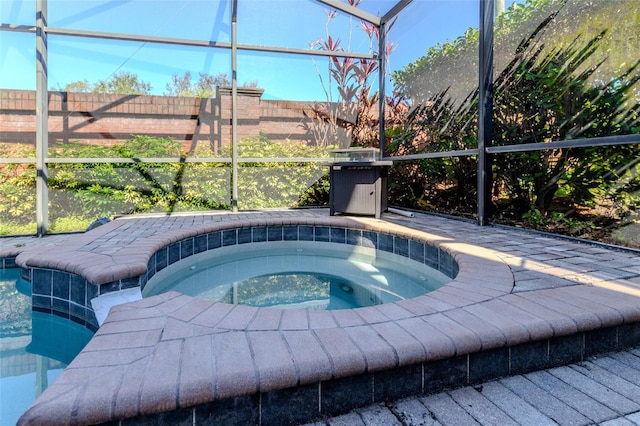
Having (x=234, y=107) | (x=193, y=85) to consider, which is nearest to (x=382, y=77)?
(x=234, y=107)

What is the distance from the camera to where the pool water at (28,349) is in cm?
159

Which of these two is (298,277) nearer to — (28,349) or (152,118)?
(28,349)

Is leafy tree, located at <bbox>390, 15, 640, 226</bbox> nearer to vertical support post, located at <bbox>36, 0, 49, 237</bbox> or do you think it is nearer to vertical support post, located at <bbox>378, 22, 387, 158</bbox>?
vertical support post, located at <bbox>378, 22, 387, 158</bbox>

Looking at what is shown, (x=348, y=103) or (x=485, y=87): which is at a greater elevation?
(x=348, y=103)

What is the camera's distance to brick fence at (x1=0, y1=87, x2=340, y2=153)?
4.76m

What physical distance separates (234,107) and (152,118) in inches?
50.6

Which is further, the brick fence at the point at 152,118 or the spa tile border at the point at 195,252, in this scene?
the brick fence at the point at 152,118

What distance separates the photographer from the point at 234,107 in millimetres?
5395

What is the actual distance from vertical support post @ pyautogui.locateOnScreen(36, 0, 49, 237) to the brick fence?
0.42 metres

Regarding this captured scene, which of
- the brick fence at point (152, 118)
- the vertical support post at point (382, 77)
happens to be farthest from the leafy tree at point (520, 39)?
the brick fence at point (152, 118)

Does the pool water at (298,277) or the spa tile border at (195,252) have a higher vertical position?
the spa tile border at (195,252)

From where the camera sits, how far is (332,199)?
5020 mm

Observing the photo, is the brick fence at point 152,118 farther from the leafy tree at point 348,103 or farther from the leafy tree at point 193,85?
the leafy tree at point 348,103

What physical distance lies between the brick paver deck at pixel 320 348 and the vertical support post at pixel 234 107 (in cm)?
331
